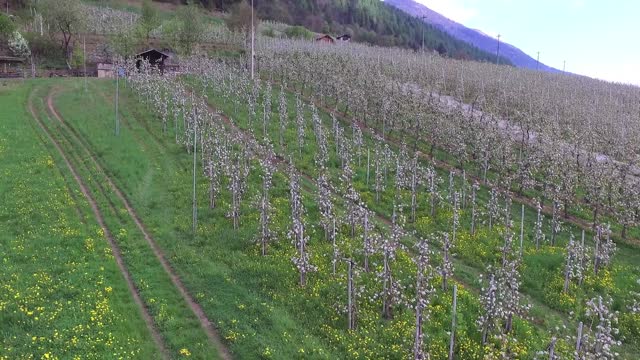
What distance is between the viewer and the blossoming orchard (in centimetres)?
1877

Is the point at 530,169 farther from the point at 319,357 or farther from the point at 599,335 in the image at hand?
the point at 319,357

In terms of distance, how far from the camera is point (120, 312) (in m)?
19.9

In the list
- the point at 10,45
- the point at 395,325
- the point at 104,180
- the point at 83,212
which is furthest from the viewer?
the point at 10,45

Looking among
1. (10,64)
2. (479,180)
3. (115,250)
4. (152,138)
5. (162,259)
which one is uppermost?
(10,64)

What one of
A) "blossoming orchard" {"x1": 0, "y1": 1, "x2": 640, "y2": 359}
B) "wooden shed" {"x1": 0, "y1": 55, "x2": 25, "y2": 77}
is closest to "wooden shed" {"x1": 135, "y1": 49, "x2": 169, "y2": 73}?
"wooden shed" {"x1": 0, "y1": 55, "x2": 25, "y2": 77}

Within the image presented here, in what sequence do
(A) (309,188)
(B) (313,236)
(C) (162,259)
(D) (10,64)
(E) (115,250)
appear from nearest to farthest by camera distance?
(C) (162,259)
(E) (115,250)
(B) (313,236)
(A) (309,188)
(D) (10,64)

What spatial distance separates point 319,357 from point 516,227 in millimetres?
18565

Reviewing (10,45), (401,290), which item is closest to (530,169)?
(401,290)

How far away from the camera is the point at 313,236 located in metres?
27.4

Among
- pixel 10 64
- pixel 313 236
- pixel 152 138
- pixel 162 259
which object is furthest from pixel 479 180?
pixel 10 64

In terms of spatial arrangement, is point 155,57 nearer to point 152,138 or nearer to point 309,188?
point 152,138

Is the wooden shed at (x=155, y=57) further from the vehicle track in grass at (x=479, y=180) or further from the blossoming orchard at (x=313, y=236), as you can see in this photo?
the vehicle track in grass at (x=479, y=180)

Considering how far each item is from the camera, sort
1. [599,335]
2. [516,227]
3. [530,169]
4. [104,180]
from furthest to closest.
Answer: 1. [530,169]
2. [104,180]
3. [516,227]
4. [599,335]

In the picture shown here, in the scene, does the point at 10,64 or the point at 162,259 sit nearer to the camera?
the point at 162,259
